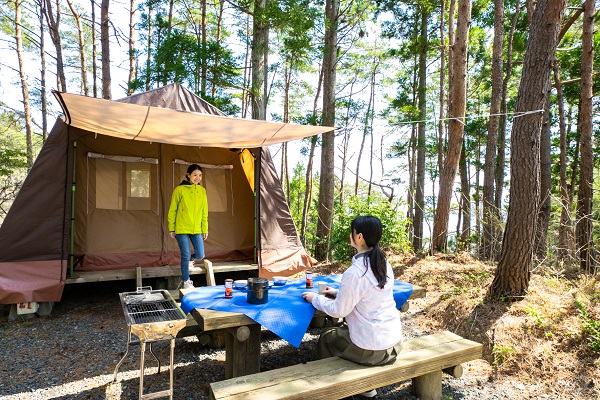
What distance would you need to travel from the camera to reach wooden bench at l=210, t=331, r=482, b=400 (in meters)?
1.47

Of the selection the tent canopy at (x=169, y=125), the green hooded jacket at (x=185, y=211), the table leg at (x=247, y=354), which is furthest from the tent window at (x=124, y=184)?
the table leg at (x=247, y=354)

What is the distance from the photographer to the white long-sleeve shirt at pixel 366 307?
66.2 inches

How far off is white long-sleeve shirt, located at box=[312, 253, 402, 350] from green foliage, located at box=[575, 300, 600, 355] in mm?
1620

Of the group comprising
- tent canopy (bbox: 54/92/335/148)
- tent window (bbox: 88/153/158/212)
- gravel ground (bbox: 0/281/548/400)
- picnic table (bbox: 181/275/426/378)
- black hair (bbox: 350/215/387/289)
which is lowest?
gravel ground (bbox: 0/281/548/400)

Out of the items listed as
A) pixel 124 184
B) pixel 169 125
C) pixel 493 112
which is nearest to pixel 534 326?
pixel 169 125

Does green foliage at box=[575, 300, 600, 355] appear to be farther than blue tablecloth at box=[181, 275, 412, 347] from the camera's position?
Yes

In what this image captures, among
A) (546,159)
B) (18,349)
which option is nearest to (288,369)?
(18,349)

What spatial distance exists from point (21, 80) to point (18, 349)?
9.53m

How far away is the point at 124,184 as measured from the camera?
4.34 metres

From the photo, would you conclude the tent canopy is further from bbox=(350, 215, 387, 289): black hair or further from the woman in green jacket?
bbox=(350, 215, 387, 289): black hair

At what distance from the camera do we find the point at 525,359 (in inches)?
96.7

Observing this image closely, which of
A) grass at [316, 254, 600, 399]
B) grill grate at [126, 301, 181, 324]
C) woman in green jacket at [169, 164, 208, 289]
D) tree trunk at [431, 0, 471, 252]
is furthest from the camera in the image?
tree trunk at [431, 0, 471, 252]

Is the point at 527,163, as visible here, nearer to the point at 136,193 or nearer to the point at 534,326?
the point at 534,326

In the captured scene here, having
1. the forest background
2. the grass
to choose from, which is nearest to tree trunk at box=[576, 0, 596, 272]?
the forest background
